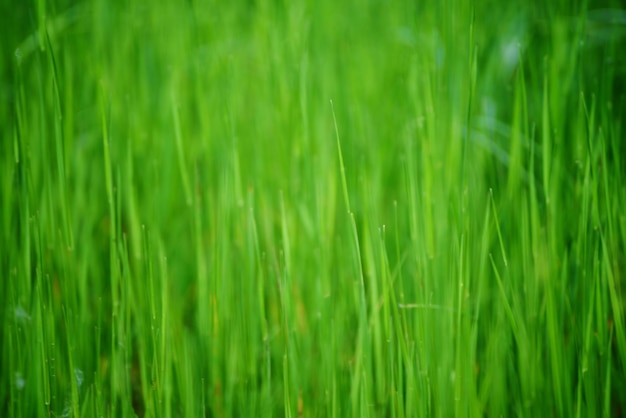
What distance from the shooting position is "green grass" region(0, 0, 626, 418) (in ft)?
2.27

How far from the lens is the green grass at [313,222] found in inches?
27.3

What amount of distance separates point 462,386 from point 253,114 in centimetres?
74

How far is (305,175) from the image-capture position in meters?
0.92

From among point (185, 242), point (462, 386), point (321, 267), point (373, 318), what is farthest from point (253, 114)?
point (462, 386)

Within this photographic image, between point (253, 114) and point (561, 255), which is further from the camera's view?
point (253, 114)

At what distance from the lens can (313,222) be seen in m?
0.92

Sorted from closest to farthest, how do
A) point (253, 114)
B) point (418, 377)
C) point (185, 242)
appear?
point (418, 377)
point (185, 242)
point (253, 114)

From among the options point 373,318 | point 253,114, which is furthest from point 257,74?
point 373,318

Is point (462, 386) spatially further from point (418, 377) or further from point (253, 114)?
point (253, 114)

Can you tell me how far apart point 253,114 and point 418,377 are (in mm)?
721

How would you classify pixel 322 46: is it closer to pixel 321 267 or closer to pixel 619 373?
pixel 321 267

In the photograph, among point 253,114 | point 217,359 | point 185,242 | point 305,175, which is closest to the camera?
point 217,359

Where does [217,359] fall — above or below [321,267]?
below

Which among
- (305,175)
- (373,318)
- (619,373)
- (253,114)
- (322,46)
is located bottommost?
(619,373)
